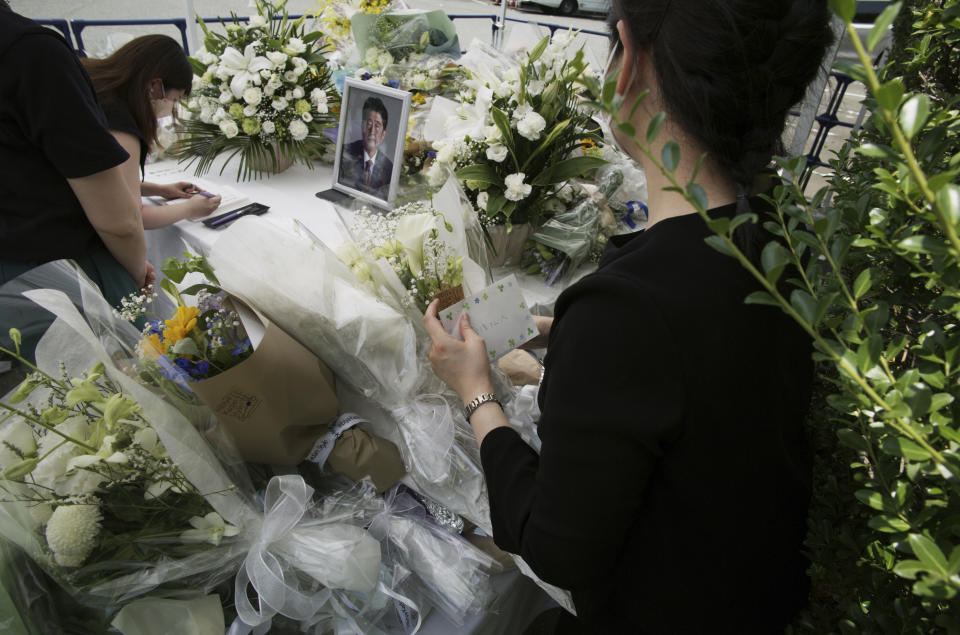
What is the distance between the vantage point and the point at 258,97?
7.47 ft

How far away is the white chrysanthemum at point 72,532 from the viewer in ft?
2.66

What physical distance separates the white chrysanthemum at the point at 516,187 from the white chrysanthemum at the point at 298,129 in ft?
3.70

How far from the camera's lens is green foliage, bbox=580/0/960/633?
38 centimetres

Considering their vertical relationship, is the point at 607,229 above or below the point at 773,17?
below

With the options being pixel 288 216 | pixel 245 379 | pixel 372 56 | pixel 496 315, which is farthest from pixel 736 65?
pixel 372 56

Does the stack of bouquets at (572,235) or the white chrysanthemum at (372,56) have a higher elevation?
the white chrysanthemum at (372,56)

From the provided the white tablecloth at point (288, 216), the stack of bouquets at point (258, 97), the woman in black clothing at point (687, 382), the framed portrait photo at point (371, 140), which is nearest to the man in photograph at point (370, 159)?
the framed portrait photo at point (371, 140)

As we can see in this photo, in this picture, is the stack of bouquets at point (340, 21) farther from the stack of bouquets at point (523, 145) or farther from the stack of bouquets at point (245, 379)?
the stack of bouquets at point (245, 379)

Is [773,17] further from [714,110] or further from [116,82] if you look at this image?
[116,82]

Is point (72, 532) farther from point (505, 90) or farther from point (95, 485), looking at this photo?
point (505, 90)

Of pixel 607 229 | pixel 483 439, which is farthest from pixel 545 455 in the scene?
pixel 607 229

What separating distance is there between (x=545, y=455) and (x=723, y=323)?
31 cm

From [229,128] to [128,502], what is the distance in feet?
5.90

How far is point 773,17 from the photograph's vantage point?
72 cm
